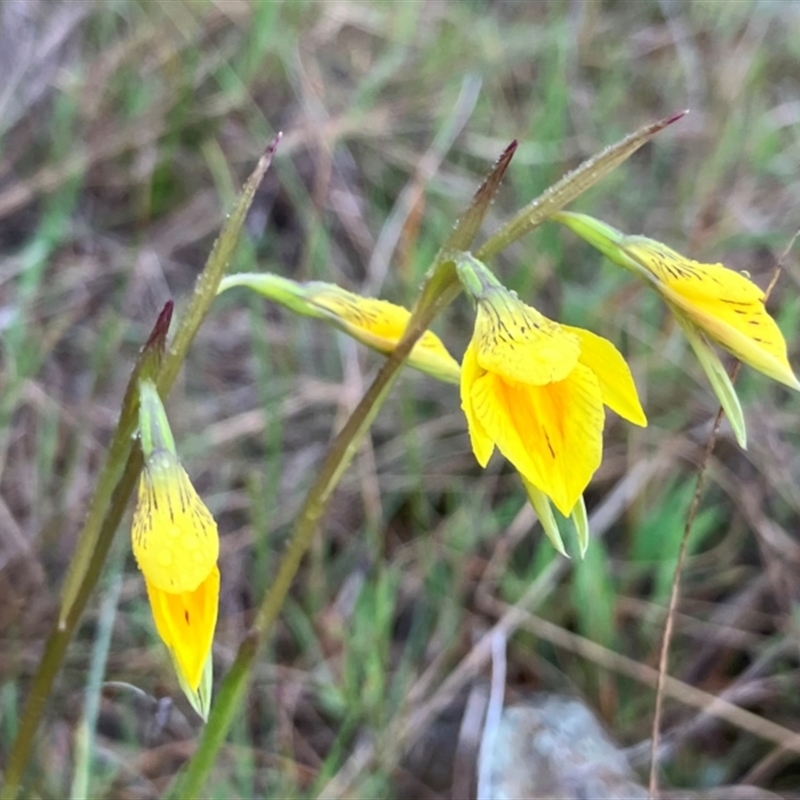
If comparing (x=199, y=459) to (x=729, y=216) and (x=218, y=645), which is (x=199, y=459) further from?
(x=729, y=216)

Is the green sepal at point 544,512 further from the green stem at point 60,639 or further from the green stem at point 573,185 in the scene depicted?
the green stem at point 60,639

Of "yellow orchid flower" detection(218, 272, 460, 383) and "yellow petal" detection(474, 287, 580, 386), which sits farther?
"yellow orchid flower" detection(218, 272, 460, 383)

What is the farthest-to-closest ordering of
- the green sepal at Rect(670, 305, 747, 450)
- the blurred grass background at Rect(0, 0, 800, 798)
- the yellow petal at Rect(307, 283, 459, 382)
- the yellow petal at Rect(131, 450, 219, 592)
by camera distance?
the blurred grass background at Rect(0, 0, 800, 798) < the yellow petal at Rect(307, 283, 459, 382) < the green sepal at Rect(670, 305, 747, 450) < the yellow petal at Rect(131, 450, 219, 592)

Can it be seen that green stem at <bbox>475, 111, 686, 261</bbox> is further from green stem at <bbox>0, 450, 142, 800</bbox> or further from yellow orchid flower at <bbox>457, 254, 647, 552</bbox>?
green stem at <bbox>0, 450, 142, 800</bbox>

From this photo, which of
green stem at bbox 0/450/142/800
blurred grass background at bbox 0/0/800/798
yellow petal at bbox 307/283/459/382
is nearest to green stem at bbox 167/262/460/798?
yellow petal at bbox 307/283/459/382

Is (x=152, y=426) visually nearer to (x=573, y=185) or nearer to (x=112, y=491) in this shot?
(x=112, y=491)

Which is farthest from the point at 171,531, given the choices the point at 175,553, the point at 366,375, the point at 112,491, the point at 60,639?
the point at 366,375
